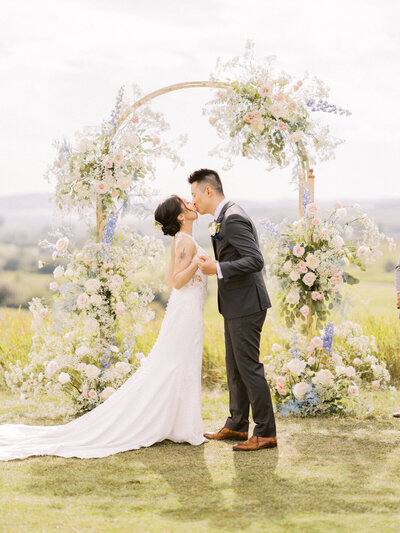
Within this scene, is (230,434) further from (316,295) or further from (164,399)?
(316,295)

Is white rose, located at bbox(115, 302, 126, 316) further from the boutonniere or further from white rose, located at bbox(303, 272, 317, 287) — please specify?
white rose, located at bbox(303, 272, 317, 287)

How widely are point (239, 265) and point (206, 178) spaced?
0.75 metres

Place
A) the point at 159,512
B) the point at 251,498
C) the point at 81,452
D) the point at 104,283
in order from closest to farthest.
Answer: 1. the point at 159,512
2. the point at 251,498
3. the point at 81,452
4. the point at 104,283

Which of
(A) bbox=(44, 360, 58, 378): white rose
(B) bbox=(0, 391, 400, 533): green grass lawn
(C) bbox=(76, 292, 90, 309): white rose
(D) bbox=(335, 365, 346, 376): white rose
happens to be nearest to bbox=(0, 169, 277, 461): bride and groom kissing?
(B) bbox=(0, 391, 400, 533): green grass lawn

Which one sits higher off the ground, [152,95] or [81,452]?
[152,95]

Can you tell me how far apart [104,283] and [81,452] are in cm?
154

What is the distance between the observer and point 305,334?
19.9ft

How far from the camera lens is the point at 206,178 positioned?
4992mm

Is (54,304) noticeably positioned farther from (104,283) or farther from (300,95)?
(300,95)

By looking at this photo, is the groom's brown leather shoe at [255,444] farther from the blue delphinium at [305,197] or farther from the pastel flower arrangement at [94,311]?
the blue delphinium at [305,197]

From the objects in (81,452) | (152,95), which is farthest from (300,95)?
(81,452)

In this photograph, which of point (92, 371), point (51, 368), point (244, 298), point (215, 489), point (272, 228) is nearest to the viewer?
point (215, 489)

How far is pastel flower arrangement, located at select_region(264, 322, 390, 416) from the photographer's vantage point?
19.1 feet

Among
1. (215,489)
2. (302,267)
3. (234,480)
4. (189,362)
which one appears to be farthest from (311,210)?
(215,489)
